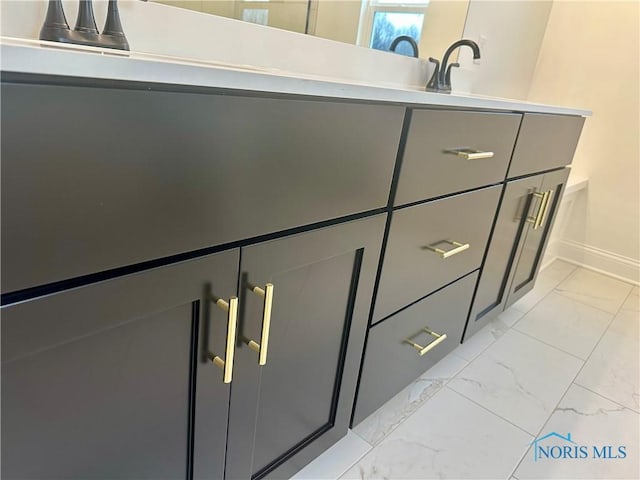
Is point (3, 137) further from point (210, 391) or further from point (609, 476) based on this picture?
point (609, 476)

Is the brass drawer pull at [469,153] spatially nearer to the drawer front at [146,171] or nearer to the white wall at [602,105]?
the drawer front at [146,171]

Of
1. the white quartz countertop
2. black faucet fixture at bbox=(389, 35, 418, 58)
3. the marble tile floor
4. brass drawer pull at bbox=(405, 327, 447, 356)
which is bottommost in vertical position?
the marble tile floor

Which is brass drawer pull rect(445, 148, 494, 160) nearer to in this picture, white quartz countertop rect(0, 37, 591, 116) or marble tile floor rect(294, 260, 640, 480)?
white quartz countertop rect(0, 37, 591, 116)

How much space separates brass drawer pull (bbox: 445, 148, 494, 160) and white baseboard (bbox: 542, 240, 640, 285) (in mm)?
1834

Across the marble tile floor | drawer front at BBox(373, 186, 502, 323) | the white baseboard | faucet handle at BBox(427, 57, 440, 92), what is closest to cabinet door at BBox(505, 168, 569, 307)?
the marble tile floor

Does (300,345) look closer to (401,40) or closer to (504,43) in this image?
(401,40)

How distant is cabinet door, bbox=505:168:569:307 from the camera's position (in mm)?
1566

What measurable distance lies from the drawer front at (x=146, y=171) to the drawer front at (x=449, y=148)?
0.21 m

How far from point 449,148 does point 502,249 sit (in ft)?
2.20

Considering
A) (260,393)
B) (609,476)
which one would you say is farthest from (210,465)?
(609,476)

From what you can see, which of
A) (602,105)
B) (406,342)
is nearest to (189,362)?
(406,342)

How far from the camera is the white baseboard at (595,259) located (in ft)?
8.30

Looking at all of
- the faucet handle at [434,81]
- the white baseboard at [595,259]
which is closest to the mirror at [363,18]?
the faucet handle at [434,81]

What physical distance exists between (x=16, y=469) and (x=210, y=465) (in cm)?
30
